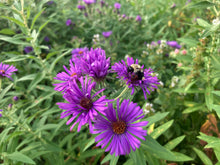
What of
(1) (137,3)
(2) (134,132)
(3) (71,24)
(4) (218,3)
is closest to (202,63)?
(4) (218,3)

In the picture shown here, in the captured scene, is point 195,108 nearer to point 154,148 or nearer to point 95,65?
point 154,148

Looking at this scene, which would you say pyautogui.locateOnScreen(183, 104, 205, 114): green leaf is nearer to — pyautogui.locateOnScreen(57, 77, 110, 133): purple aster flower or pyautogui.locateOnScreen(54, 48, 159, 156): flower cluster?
pyautogui.locateOnScreen(54, 48, 159, 156): flower cluster

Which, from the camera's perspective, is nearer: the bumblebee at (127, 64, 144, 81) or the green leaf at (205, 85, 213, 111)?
the bumblebee at (127, 64, 144, 81)

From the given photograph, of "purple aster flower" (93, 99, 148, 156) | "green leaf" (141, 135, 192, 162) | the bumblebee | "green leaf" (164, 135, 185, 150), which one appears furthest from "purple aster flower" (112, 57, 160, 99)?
"green leaf" (164, 135, 185, 150)

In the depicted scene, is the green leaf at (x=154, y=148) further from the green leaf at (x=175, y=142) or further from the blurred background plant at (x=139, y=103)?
the green leaf at (x=175, y=142)

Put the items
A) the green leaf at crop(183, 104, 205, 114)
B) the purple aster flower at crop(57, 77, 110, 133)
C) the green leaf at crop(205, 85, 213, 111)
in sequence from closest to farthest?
1. the purple aster flower at crop(57, 77, 110, 133)
2. the green leaf at crop(205, 85, 213, 111)
3. the green leaf at crop(183, 104, 205, 114)

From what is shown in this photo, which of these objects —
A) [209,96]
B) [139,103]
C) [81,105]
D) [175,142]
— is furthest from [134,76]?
[139,103]

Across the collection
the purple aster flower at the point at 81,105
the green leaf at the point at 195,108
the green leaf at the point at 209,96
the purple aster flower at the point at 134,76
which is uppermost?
the purple aster flower at the point at 134,76

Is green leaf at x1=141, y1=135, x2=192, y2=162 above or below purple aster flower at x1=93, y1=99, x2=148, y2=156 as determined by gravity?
below

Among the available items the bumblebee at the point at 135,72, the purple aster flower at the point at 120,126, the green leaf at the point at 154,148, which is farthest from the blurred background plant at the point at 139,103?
the bumblebee at the point at 135,72
